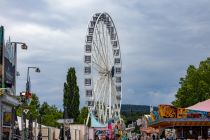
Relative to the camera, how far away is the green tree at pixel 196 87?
7625cm

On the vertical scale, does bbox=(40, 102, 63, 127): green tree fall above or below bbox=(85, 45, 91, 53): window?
below

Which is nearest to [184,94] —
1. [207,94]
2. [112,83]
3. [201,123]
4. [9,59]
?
[207,94]

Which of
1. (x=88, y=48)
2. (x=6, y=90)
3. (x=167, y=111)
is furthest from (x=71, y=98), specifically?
(x=6, y=90)

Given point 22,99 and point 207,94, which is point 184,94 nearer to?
point 207,94

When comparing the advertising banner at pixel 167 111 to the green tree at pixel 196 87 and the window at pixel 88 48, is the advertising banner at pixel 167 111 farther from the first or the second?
the window at pixel 88 48

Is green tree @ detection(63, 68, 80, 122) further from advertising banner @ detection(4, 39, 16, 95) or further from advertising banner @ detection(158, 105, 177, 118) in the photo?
advertising banner @ detection(4, 39, 16, 95)

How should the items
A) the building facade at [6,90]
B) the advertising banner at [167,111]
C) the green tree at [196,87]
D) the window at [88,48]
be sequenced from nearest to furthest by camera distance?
the building facade at [6,90]
the advertising banner at [167,111]
the green tree at [196,87]
the window at [88,48]

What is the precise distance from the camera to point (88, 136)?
222ft

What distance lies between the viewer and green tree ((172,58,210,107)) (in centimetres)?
7625

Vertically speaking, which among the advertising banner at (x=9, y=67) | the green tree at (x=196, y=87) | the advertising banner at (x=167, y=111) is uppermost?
the green tree at (x=196, y=87)

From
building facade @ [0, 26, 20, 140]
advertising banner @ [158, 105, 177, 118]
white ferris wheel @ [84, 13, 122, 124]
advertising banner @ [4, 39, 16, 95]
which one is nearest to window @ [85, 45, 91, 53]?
white ferris wheel @ [84, 13, 122, 124]

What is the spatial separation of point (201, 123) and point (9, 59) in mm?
20494

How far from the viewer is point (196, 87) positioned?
77188mm

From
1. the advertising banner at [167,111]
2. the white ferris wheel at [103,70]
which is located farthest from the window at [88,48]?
the advertising banner at [167,111]
